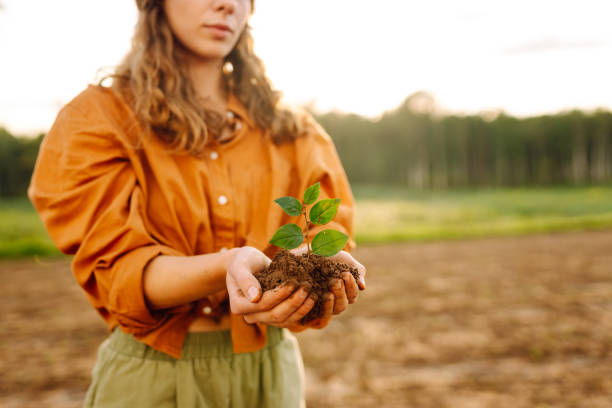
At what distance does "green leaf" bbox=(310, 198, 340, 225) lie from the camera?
1533 millimetres

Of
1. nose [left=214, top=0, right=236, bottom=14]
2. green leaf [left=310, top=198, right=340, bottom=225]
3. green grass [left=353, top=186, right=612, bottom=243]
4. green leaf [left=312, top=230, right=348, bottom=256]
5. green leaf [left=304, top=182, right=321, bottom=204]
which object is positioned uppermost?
nose [left=214, top=0, right=236, bottom=14]

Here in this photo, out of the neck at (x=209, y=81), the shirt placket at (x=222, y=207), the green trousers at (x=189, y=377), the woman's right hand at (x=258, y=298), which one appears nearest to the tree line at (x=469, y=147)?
the neck at (x=209, y=81)

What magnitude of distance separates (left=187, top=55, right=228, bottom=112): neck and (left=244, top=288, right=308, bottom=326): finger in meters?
1.12

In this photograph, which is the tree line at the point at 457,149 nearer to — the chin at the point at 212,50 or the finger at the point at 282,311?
the chin at the point at 212,50

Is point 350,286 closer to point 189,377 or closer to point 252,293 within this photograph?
point 252,293

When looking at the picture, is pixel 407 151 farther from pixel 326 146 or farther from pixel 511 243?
pixel 326 146

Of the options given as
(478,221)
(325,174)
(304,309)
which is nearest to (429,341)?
(325,174)

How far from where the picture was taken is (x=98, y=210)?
1.68 meters

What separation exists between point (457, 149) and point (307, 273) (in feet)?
177

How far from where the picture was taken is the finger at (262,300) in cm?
132

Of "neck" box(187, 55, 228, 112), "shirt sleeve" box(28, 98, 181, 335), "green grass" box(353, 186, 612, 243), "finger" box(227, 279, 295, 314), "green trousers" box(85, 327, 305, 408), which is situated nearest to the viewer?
"finger" box(227, 279, 295, 314)

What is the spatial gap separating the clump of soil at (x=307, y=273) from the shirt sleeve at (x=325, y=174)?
0.36 m

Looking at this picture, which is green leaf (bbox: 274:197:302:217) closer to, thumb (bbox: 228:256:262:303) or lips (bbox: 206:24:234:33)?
thumb (bbox: 228:256:262:303)

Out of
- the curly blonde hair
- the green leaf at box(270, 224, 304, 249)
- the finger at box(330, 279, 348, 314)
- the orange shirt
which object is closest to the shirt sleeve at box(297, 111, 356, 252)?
the orange shirt
